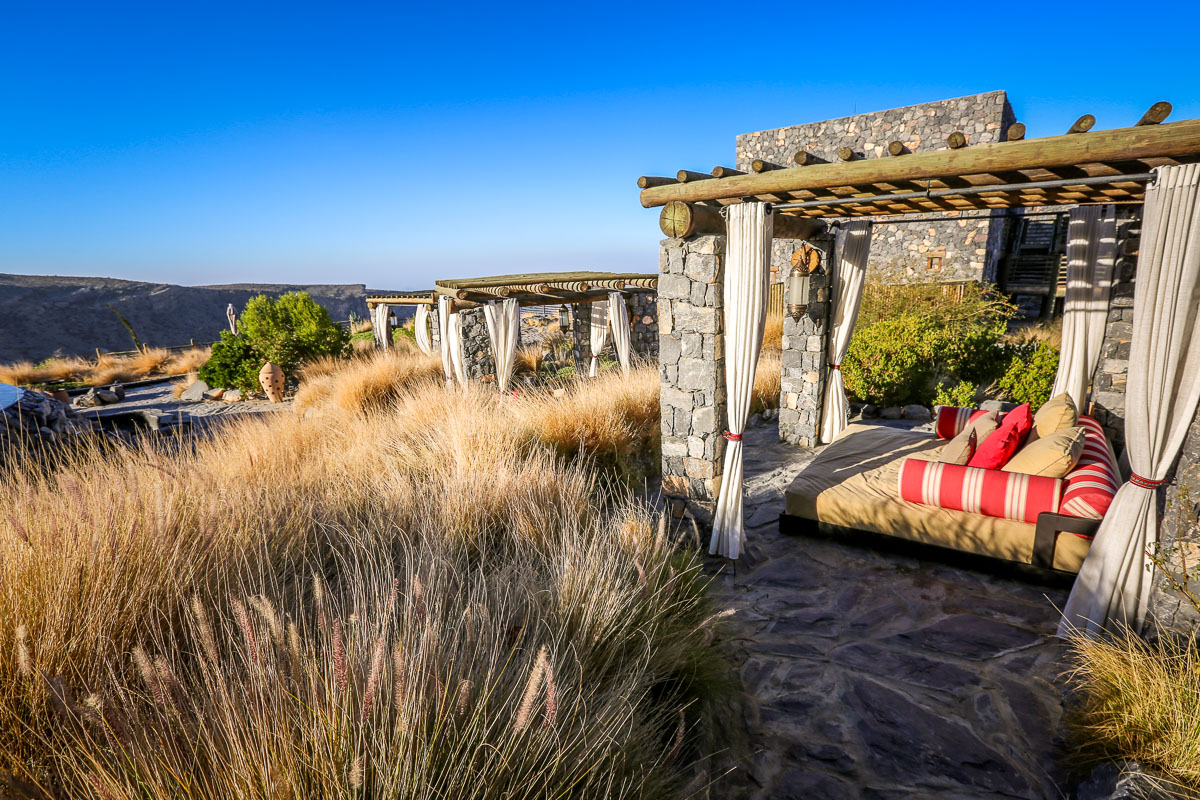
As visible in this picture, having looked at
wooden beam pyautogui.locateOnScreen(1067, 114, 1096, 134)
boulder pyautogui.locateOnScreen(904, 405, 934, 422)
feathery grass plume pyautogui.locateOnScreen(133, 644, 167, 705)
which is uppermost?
wooden beam pyautogui.locateOnScreen(1067, 114, 1096, 134)

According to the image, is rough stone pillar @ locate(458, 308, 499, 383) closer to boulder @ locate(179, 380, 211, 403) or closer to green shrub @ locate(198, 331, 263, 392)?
green shrub @ locate(198, 331, 263, 392)

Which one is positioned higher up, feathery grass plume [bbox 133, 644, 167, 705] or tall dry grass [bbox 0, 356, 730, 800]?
feathery grass plume [bbox 133, 644, 167, 705]

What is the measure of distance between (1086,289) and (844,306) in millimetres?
2193

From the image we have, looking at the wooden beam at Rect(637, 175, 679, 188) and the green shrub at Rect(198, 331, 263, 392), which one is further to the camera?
the green shrub at Rect(198, 331, 263, 392)

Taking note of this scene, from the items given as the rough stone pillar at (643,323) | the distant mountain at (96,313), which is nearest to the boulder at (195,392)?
the rough stone pillar at (643,323)

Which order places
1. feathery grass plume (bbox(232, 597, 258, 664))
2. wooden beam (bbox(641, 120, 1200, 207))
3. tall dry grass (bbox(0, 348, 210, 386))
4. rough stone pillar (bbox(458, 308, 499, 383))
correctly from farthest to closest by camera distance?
tall dry grass (bbox(0, 348, 210, 386)) < rough stone pillar (bbox(458, 308, 499, 383)) < wooden beam (bbox(641, 120, 1200, 207)) < feathery grass plume (bbox(232, 597, 258, 664))

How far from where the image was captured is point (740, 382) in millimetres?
4020

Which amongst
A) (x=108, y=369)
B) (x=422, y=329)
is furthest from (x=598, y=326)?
(x=108, y=369)

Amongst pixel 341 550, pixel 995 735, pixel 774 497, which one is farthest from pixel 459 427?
pixel 995 735

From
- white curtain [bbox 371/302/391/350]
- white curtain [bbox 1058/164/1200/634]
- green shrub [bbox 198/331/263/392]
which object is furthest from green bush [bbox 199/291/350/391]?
white curtain [bbox 1058/164/1200/634]

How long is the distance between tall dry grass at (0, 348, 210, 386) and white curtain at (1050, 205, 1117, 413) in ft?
64.6

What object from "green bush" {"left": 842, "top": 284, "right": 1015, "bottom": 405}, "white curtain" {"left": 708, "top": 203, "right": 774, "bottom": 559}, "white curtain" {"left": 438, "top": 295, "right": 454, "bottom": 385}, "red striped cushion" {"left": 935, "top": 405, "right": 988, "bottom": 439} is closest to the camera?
"white curtain" {"left": 708, "top": 203, "right": 774, "bottom": 559}

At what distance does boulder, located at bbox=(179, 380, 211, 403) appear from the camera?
12.9 m

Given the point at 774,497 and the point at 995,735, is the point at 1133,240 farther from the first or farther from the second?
the point at 995,735
